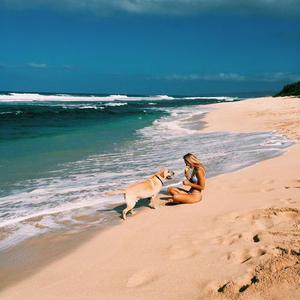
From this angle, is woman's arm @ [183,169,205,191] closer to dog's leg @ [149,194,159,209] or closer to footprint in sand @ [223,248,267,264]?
dog's leg @ [149,194,159,209]

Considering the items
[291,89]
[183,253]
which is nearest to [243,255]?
[183,253]

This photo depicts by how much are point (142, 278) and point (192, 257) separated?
59cm

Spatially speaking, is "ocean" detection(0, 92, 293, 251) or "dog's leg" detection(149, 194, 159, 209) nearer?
"ocean" detection(0, 92, 293, 251)

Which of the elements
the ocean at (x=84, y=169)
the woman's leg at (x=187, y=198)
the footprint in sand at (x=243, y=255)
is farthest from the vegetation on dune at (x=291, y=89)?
the footprint in sand at (x=243, y=255)

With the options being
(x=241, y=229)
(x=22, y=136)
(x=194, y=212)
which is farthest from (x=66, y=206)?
(x=22, y=136)

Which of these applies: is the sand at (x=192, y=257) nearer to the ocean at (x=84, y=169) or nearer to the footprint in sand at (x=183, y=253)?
the footprint in sand at (x=183, y=253)

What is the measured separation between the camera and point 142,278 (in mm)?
2982

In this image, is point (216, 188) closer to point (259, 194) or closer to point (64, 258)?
point (259, 194)

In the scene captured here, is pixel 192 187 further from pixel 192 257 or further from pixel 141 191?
pixel 192 257

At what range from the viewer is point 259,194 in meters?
5.16

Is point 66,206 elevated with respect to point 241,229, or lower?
lower

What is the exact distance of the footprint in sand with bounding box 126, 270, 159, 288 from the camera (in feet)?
9.50

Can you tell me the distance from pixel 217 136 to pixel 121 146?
4.30 meters

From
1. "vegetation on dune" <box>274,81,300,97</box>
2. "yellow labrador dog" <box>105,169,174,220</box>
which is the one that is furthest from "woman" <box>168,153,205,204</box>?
"vegetation on dune" <box>274,81,300,97</box>
